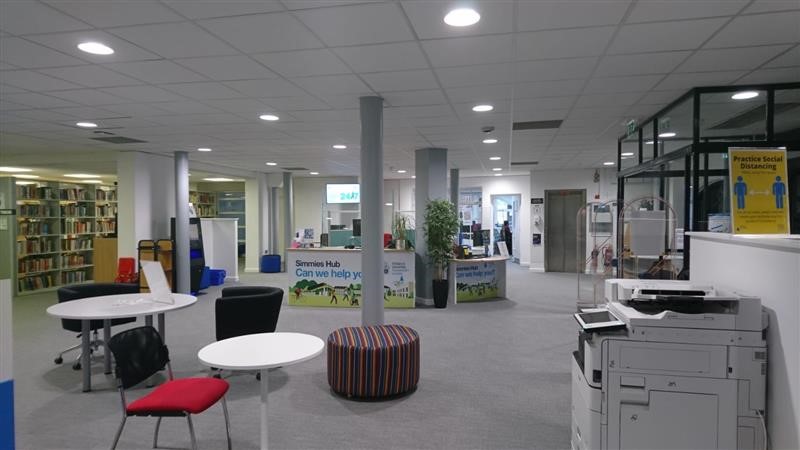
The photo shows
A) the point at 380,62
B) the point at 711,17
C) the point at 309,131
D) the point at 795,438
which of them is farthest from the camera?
the point at 309,131

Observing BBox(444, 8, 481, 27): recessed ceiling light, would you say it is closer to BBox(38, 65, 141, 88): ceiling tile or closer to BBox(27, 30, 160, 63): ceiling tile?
BBox(27, 30, 160, 63): ceiling tile

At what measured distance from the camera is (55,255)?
10.3m

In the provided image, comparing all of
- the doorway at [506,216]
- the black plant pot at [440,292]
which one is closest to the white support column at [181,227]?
the black plant pot at [440,292]

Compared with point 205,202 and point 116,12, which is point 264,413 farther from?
point 205,202

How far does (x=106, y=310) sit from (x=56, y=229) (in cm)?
836

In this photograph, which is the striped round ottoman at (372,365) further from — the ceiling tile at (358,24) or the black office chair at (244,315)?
the ceiling tile at (358,24)

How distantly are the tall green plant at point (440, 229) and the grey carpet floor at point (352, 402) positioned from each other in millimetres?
1511

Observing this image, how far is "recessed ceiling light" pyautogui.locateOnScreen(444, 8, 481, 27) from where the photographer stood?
9.20ft

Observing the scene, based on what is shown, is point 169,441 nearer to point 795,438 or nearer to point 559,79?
point 795,438

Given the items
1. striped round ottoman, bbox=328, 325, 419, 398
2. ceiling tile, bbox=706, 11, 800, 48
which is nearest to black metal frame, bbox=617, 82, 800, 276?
ceiling tile, bbox=706, 11, 800, 48

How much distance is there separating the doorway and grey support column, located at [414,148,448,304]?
6.31m

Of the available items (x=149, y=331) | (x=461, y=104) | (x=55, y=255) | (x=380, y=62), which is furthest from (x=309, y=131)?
(x=55, y=255)

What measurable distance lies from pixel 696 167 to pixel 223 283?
9.74 m

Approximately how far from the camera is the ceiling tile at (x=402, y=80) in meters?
4.04
